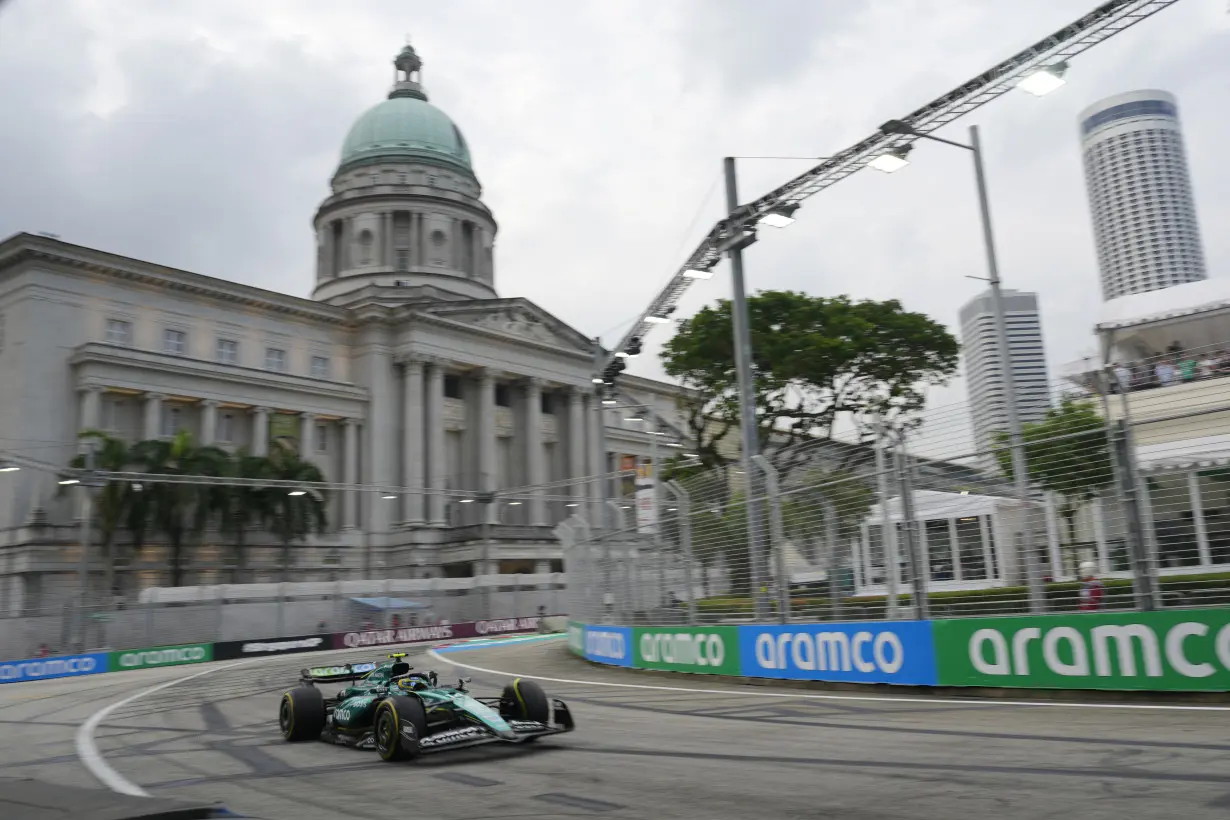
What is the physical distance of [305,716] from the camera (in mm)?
11633

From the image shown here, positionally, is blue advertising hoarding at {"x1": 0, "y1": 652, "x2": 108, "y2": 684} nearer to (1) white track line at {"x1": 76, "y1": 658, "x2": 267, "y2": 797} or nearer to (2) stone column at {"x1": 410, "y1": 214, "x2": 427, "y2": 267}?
(1) white track line at {"x1": 76, "y1": 658, "x2": 267, "y2": 797}

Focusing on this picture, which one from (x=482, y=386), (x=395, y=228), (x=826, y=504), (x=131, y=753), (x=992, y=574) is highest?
(x=395, y=228)

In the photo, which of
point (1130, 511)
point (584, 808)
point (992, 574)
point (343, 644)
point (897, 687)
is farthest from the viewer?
point (343, 644)

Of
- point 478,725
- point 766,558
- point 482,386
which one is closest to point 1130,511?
point 766,558

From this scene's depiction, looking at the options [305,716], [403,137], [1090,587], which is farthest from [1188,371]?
[403,137]

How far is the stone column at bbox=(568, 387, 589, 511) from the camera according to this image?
74.8 metres

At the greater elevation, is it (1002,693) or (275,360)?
(275,360)

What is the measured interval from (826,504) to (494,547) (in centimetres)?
4819

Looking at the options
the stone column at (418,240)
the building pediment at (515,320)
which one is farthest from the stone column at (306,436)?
the stone column at (418,240)

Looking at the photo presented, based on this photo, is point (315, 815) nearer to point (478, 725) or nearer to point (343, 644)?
point (478, 725)

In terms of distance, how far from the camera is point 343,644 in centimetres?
4319

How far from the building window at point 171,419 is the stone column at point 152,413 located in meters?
1.76

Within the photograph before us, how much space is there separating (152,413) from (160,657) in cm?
2000

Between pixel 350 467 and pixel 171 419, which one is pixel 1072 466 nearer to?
pixel 171 419
